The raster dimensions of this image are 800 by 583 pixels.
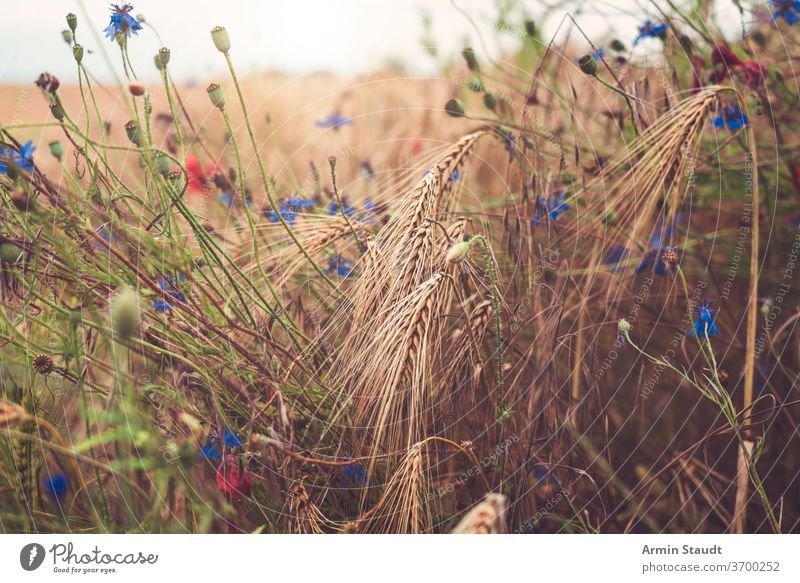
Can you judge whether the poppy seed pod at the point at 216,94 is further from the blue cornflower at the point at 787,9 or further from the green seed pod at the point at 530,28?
the blue cornflower at the point at 787,9

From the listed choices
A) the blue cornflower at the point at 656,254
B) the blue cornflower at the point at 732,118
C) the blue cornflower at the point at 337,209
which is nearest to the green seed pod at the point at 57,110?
the blue cornflower at the point at 337,209

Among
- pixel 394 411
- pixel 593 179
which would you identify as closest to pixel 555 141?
pixel 593 179

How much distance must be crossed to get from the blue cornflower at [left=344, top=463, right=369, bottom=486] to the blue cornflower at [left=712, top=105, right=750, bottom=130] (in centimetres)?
68

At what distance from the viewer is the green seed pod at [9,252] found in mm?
711

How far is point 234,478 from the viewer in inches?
29.5

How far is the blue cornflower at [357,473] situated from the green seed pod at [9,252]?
0.43m

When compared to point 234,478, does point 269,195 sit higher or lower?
higher

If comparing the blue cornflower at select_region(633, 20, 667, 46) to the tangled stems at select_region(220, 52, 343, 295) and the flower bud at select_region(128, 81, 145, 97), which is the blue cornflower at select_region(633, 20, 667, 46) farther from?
the flower bud at select_region(128, 81, 145, 97)

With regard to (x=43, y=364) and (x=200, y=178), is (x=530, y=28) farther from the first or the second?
(x=43, y=364)

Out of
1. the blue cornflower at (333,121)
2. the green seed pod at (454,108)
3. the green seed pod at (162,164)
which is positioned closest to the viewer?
the green seed pod at (162,164)

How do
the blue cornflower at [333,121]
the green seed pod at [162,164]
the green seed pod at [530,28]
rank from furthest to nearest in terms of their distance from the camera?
the blue cornflower at [333,121] → the green seed pod at [530,28] → the green seed pod at [162,164]

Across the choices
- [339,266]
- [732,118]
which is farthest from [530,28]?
[339,266]

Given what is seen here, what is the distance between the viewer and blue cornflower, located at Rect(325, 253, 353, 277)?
2.90 ft
